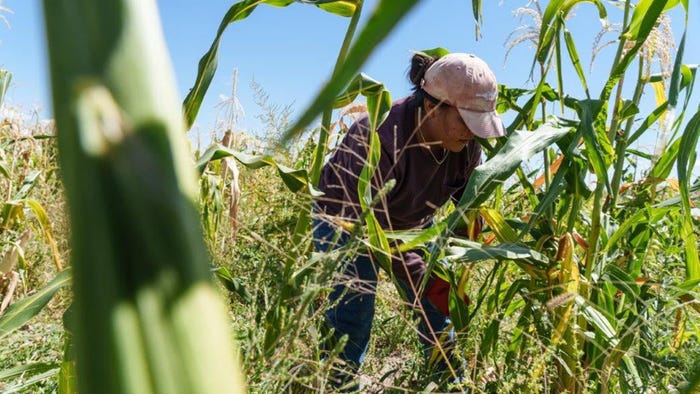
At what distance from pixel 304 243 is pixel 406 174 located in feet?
2.35

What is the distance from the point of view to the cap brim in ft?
4.93

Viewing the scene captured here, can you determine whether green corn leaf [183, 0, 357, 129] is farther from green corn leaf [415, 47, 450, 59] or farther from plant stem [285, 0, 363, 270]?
green corn leaf [415, 47, 450, 59]

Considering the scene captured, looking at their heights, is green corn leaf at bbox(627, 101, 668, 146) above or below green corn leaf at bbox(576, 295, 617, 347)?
above

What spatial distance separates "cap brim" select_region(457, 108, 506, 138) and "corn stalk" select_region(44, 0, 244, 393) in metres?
1.41

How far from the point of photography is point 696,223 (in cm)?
142

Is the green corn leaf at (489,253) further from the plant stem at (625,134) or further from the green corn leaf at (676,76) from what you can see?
the green corn leaf at (676,76)

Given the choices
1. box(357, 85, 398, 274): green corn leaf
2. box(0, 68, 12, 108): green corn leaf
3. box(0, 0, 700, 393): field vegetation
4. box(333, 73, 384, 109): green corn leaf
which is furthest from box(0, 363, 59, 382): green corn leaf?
box(0, 68, 12, 108): green corn leaf

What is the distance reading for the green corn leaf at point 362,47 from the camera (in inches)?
5.2

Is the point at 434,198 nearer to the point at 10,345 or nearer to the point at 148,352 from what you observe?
the point at 10,345

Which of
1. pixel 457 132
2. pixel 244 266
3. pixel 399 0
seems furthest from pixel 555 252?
pixel 399 0

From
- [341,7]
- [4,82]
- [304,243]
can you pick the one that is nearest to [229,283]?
[304,243]

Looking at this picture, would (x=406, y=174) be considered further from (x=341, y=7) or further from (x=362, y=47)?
(x=362, y=47)

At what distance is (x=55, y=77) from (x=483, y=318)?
114cm

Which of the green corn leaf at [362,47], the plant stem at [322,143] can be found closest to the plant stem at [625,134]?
the plant stem at [322,143]
